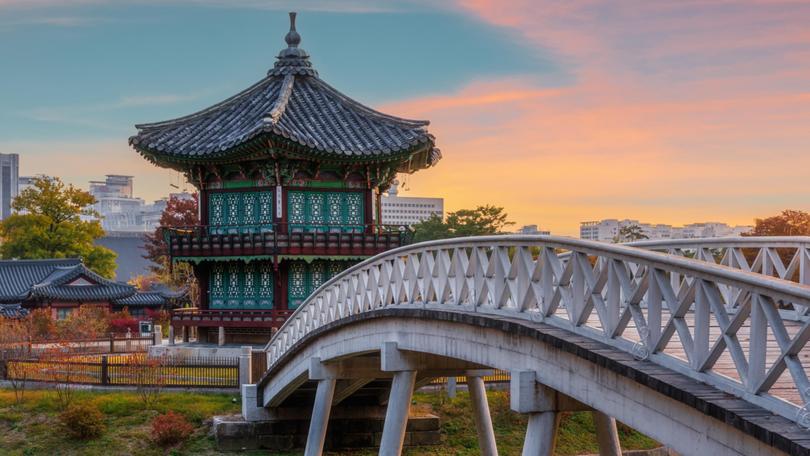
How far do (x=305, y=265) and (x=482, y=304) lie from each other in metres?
25.4

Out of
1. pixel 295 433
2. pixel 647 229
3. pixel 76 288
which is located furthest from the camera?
pixel 647 229

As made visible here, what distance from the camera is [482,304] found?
17.5m

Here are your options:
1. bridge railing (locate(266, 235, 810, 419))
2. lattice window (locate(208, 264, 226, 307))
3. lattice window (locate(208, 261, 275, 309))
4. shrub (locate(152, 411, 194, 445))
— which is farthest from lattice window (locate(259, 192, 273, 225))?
bridge railing (locate(266, 235, 810, 419))

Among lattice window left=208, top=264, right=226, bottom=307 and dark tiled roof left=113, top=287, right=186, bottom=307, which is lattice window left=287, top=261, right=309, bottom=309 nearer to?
lattice window left=208, top=264, right=226, bottom=307

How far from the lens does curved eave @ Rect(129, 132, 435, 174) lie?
130ft

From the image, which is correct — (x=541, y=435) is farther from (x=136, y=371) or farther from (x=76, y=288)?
(x=76, y=288)

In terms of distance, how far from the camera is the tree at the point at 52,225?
255 ft

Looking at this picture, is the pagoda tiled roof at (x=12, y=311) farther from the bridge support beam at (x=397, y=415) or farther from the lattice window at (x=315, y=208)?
the bridge support beam at (x=397, y=415)

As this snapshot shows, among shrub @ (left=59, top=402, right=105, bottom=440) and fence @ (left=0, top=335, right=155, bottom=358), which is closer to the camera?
shrub @ (left=59, top=402, right=105, bottom=440)

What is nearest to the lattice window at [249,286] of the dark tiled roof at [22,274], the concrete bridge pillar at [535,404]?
the concrete bridge pillar at [535,404]

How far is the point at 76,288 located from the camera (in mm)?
68250

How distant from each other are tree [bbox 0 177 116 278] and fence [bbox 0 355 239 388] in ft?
130

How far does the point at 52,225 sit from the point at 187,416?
48684 mm

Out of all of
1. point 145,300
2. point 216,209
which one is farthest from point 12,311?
point 216,209
